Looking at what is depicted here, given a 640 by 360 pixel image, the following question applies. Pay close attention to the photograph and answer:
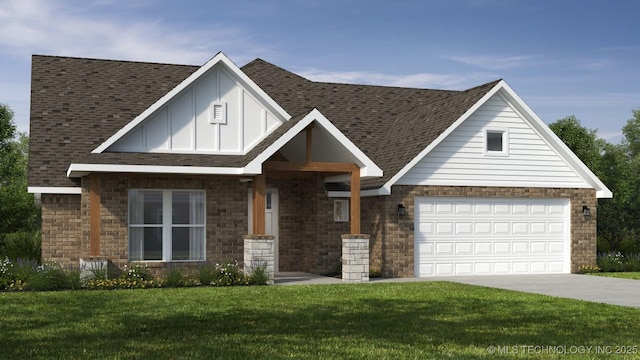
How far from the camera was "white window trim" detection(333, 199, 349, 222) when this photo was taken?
24906mm

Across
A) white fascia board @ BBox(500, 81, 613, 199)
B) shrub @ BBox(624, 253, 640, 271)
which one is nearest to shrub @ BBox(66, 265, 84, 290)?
white fascia board @ BBox(500, 81, 613, 199)

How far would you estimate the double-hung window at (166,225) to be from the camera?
22.0 metres

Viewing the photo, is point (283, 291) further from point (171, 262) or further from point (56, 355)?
point (56, 355)

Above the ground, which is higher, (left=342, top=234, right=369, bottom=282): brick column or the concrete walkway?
(left=342, top=234, right=369, bottom=282): brick column

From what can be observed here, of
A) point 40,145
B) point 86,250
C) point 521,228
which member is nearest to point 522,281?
point 521,228

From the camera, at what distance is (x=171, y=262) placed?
73.0 feet

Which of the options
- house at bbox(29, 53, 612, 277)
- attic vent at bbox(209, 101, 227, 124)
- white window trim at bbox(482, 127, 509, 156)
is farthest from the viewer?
white window trim at bbox(482, 127, 509, 156)

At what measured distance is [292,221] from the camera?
1016 inches

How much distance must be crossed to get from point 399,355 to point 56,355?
4.55m

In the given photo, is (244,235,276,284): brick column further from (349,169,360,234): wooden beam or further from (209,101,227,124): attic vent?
(209,101,227,124): attic vent

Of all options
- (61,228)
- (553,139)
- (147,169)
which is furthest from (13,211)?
(553,139)

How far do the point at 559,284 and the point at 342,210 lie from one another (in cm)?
685

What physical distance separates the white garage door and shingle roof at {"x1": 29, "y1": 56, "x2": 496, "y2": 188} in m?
2.13

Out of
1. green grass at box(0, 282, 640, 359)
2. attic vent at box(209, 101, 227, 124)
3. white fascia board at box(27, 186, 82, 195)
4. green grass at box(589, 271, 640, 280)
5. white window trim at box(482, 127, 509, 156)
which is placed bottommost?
green grass at box(589, 271, 640, 280)
